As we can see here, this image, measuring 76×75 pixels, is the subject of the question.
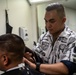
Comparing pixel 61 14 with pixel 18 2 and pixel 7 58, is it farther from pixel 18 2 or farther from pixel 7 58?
pixel 18 2

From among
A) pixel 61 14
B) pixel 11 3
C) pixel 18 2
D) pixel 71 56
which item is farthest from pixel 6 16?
pixel 71 56

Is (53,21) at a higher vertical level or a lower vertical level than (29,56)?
higher

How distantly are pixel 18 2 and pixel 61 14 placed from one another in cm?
113

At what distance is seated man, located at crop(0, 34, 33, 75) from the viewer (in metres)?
0.96

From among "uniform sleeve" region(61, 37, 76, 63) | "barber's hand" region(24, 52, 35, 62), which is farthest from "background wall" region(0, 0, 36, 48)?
"uniform sleeve" region(61, 37, 76, 63)

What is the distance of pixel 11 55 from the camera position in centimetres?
97

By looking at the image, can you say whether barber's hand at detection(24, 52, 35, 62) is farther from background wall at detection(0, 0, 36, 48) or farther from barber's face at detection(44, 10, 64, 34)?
background wall at detection(0, 0, 36, 48)

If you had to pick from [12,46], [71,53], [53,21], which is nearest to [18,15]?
[53,21]

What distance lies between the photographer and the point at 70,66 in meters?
1.17

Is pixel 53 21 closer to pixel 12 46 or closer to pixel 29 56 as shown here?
pixel 29 56

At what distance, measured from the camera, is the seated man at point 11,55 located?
96 centimetres

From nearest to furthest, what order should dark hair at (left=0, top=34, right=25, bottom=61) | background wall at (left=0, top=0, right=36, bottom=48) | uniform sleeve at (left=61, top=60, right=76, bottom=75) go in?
dark hair at (left=0, top=34, right=25, bottom=61), uniform sleeve at (left=61, top=60, right=76, bottom=75), background wall at (left=0, top=0, right=36, bottom=48)

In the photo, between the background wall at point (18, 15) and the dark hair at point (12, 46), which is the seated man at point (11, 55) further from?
the background wall at point (18, 15)

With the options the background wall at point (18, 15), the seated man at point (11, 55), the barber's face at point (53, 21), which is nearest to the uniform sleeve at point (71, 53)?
the barber's face at point (53, 21)
